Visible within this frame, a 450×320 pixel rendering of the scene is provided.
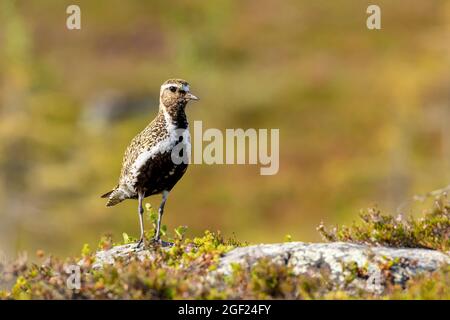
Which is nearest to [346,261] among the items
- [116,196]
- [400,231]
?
[400,231]

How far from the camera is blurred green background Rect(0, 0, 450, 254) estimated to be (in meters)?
44.3

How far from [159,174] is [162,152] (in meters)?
0.31

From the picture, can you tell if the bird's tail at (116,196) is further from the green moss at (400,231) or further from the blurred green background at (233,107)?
the blurred green background at (233,107)

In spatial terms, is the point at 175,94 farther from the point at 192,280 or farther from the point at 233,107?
the point at 233,107

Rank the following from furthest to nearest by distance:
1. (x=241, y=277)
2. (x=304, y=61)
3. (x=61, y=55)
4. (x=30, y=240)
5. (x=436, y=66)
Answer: (x=61, y=55)
(x=304, y=61)
(x=30, y=240)
(x=436, y=66)
(x=241, y=277)

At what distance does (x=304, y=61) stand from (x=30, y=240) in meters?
46.6

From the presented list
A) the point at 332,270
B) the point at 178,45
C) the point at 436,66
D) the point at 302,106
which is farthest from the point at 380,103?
the point at 332,270

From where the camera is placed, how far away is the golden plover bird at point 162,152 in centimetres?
957

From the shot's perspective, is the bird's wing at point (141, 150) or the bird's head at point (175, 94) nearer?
the bird's wing at point (141, 150)

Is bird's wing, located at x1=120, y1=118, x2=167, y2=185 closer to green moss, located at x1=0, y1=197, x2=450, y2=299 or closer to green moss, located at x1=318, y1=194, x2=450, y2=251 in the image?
green moss, located at x1=0, y1=197, x2=450, y2=299

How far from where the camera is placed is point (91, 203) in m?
45.8

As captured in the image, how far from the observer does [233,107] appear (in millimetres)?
73188

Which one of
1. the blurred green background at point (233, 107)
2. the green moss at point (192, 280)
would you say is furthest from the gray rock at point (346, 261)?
the blurred green background at point (233, 107)

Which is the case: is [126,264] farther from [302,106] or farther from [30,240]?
[302,106]
